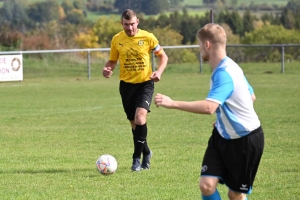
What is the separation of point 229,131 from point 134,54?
395cm

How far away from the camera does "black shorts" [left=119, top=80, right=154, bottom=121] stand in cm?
955

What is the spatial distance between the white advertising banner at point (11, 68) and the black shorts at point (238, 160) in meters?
20.7

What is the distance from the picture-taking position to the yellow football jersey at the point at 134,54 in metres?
9.66

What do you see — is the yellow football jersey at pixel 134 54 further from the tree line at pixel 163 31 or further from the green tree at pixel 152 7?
the green tree at pixel 152 7

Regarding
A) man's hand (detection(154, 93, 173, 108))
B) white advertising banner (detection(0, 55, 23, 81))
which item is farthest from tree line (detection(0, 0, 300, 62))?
man's hand (detection(154, 93, 173, 108))

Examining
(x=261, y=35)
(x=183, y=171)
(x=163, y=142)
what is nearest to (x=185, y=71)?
(x=261, y=35)

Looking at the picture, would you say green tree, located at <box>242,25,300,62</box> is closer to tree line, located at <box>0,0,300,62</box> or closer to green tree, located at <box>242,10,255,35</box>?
tree line, located at <box>0,0,300,62</box>

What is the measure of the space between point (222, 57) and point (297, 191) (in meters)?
2.70

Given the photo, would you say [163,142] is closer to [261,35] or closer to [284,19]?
[261,35]

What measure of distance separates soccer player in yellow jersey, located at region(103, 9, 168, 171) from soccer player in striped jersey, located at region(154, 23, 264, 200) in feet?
11.7

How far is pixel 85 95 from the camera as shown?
2191 cm

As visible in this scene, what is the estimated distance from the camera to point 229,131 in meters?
5.90

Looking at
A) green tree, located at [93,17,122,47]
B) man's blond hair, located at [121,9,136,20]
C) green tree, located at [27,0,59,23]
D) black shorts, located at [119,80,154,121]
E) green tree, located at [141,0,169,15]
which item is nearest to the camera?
man's blond hair, located at [121,9,136,20]

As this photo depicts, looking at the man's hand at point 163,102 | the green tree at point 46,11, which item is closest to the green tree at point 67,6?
the green tree at point 46,11
